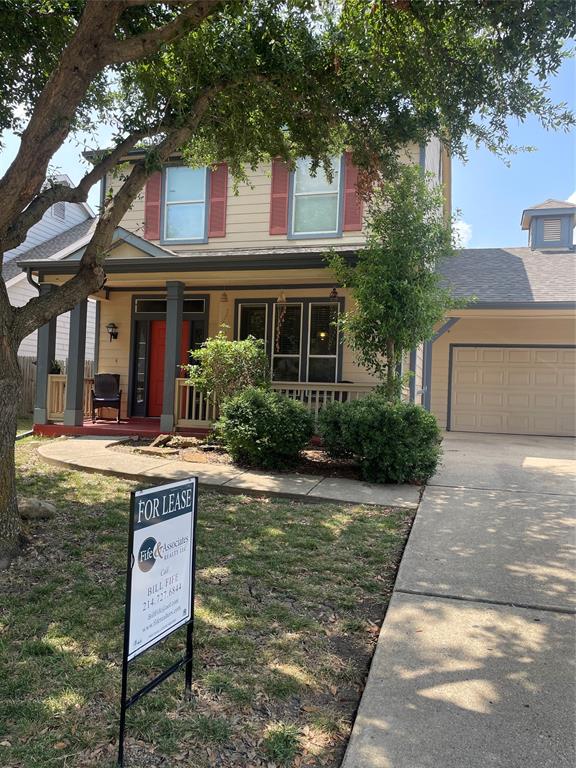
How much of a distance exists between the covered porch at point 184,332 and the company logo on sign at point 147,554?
6930 mm

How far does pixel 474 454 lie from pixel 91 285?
721 centimetres

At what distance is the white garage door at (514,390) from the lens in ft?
42.3

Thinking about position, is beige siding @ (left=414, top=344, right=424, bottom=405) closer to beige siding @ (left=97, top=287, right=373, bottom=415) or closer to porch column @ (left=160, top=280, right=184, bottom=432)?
beige siding @ (left=97, top=287, right=373, bottom=415)

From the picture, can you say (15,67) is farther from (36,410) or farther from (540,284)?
(540,284)

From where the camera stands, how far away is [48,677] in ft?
8.38

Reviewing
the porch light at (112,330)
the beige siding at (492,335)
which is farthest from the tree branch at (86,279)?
the beige siding at (492,335)

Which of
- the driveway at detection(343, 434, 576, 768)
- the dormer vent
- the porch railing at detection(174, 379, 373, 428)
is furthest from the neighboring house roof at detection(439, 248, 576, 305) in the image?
the driveway at detection(343, 434, 576, 768)

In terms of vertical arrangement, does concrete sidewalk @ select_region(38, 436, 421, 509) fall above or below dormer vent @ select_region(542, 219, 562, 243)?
below

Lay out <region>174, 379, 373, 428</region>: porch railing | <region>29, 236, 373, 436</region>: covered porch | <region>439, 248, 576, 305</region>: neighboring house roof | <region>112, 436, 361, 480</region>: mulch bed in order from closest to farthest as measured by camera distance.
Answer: <region>112, 436, 361, 480</region>: mulch bed → <region>174, 379, 373, 428</region>: porch railing → <region>29, 236, 373, 436</region>: covered porch → <region>439, 248, 576, 305</region>: neighboring house roof

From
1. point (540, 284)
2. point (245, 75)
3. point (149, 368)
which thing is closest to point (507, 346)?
point (540, 284)

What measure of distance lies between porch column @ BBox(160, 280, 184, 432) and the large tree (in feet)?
10.4

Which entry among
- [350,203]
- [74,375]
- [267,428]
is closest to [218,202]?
[350,203]

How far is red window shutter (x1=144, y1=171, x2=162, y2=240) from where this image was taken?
468 inches

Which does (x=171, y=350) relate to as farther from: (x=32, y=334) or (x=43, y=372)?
(x=32, y=334)
